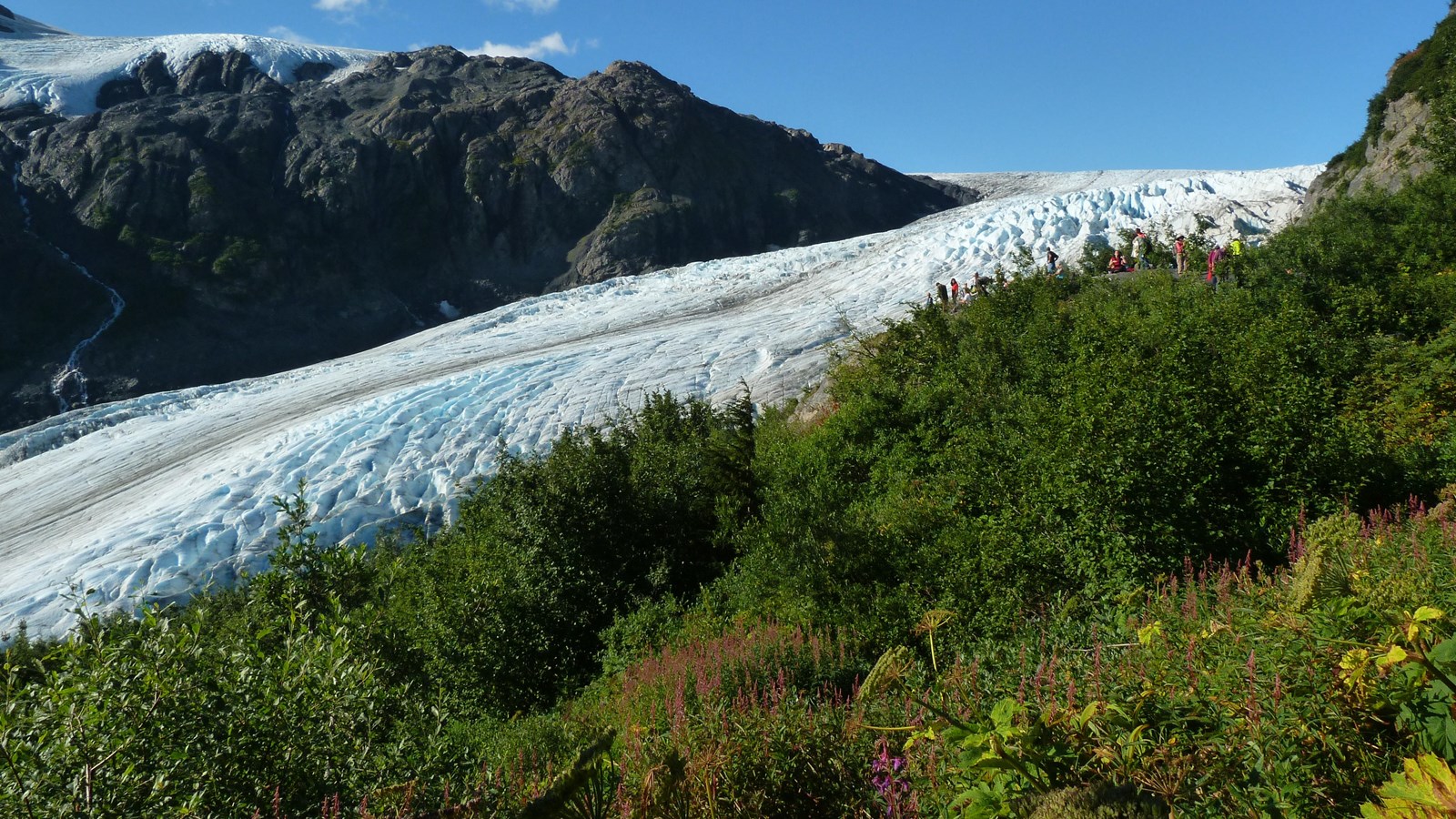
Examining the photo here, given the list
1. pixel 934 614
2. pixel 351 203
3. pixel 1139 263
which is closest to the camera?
pixel 934 614

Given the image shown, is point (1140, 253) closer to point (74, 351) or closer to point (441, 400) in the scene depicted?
point (441, 400)

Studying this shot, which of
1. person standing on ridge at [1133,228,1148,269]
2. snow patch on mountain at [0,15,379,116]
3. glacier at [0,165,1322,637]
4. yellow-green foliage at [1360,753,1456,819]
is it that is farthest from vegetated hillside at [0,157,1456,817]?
snow patch on mountain at [0,15,379,116]

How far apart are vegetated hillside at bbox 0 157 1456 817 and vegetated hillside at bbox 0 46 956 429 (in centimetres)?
4406

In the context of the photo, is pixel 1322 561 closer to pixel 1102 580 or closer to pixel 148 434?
pixel 1102 580

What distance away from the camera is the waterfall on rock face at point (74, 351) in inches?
1838

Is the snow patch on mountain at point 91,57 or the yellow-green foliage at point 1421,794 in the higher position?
the snow patch on mountain at point 91,57

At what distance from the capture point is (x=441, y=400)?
28844 mm

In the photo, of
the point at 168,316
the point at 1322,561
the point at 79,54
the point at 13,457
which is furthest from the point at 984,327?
the point at 79,54

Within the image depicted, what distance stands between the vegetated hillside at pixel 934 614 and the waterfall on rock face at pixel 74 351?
4001cm

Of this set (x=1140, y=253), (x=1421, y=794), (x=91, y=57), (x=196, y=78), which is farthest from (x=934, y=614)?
(x=91, y=57)

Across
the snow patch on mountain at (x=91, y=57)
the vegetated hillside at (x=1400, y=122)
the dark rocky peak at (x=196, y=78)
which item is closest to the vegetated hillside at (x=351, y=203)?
the dark rocky peak at (x=196, y=78)

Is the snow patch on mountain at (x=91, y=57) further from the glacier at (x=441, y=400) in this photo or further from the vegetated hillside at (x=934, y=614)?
the vegetated hillside at (x=934, y=614)

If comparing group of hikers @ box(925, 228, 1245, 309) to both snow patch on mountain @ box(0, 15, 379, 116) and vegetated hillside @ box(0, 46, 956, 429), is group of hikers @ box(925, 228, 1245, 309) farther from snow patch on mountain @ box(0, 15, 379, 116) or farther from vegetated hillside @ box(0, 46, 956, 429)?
snow patch on mountain @ box(0, 15, 379, 116)

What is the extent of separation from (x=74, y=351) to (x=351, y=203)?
19669mm
